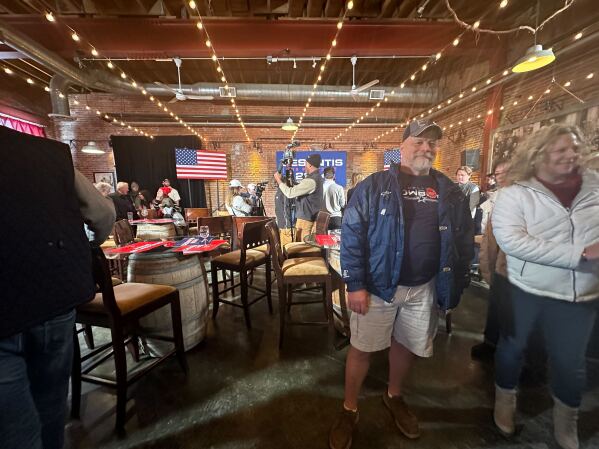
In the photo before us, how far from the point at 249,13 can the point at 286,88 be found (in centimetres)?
217

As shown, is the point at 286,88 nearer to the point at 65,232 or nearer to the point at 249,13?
the point at 249,13

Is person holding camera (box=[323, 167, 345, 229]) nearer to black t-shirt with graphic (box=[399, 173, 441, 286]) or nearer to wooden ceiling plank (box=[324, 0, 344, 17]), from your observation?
wooden ceiling plank (box=[324, 0, 344, 17])

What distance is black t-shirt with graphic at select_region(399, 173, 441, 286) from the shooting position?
123 cm

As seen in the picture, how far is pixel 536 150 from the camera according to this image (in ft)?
3.97

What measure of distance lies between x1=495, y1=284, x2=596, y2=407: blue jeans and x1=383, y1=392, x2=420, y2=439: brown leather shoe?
0.54 m

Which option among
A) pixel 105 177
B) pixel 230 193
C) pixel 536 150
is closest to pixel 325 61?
pixel 536 150

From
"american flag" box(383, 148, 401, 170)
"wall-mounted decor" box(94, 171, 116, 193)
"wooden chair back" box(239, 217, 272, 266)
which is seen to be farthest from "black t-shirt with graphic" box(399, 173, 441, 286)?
"wall-mounted decor" box(94, 171, 116, 193)

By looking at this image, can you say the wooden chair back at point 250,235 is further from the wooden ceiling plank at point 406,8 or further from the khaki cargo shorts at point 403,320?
the wooden ceiling plank at point 406,8

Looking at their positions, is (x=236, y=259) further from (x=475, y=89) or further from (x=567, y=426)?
(x=475, y=89)

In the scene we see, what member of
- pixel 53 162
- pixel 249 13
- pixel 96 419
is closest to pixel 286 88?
pixel 249 13

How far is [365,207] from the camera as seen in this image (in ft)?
4.00

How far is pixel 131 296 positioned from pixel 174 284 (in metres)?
0.34

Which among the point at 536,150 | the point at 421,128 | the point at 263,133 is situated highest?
the point at 263,133

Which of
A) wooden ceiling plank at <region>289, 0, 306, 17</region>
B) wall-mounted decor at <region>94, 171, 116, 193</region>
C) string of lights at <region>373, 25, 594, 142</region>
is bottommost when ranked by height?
wall-mounted decor at <region>94, 171, 116, 193</region>
